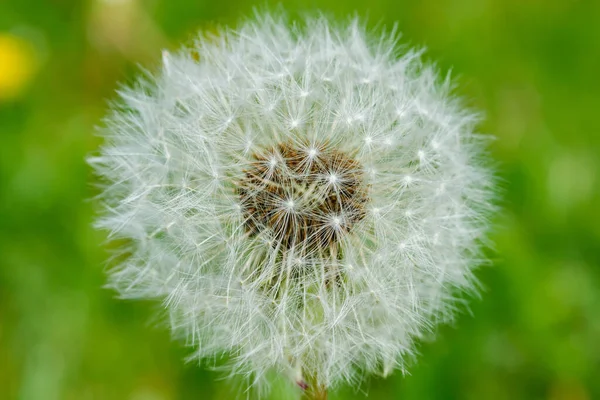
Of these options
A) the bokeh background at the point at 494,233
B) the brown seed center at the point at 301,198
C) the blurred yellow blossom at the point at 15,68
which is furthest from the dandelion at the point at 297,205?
the blurred yellow blossom at the point at 15,68

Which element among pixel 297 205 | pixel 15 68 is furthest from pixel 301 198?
pixel 15 68

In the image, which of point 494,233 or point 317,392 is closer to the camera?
point 317,392

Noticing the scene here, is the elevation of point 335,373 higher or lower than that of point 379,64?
lower

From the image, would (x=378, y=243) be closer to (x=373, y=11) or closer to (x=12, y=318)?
(x=12, y=318)

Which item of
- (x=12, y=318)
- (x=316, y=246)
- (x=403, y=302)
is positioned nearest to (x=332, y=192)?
(x=316, y=246)

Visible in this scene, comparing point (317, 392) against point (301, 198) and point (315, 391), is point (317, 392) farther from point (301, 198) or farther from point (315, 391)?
point (301, 198)

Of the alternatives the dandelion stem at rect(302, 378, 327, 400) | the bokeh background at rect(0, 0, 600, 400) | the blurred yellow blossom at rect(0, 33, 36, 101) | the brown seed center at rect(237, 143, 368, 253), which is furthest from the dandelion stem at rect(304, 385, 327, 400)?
the blurred yellow blossom at rect(0, 33, 36, 101)

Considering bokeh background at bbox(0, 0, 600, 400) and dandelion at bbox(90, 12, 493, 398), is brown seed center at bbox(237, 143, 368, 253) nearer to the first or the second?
dandelion at bbox(90, 12, 493, 398)
